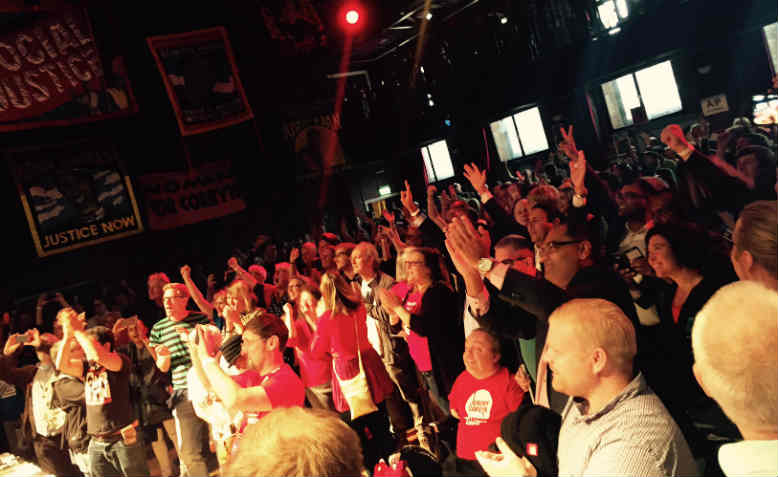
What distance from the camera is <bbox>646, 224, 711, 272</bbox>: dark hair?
3.15 metres

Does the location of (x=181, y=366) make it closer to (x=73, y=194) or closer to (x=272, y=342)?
(x=272, y=342)

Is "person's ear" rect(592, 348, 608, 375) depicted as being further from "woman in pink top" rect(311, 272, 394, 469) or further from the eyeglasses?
"woman in pink top" rect(311, 272, 394, 469)

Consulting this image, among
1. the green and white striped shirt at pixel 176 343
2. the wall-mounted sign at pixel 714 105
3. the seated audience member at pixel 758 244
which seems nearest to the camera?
the seated audience member at pixel 758 244

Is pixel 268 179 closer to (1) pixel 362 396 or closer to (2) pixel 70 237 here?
(2) pixel 70 237

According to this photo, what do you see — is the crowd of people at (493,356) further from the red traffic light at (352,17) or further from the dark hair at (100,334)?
the red traffic light at (352,17)

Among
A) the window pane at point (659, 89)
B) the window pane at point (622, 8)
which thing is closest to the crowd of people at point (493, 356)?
the window pane at point (659, 89)

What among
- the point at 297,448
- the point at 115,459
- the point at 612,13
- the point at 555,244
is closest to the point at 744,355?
the point at 297,448

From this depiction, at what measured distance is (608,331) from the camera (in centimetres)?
202

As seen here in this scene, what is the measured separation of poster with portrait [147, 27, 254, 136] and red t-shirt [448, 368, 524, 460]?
541 cm

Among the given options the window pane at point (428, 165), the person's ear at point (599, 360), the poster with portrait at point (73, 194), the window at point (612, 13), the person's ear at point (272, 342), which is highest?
the window at point (612, 13)

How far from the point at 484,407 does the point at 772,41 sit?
1167 centimetres

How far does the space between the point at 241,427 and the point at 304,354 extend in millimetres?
1010

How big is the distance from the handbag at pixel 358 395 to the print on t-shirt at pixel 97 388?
6.37 ft

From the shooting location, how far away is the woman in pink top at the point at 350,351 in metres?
4.24
